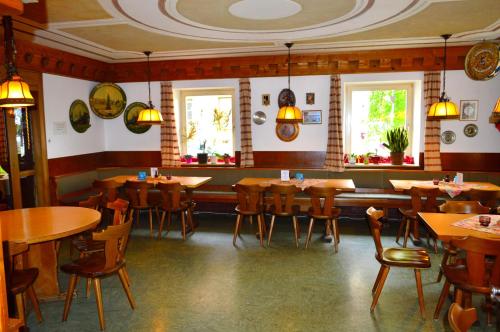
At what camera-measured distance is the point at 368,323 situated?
3191mm

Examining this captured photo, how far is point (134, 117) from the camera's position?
7.65 metres

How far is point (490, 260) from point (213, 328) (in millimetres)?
2429

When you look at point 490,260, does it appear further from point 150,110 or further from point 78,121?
point 78,121

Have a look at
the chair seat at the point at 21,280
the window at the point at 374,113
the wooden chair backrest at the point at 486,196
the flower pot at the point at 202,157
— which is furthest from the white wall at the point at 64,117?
the wooden chair backrest at the point at 486,196

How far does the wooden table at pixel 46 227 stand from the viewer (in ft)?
10.4

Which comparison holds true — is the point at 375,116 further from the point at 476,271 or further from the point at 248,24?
the point at 476,271

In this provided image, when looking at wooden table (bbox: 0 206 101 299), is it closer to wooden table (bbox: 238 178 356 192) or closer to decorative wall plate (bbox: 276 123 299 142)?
wooden table (bbox: 238 178 356 192)

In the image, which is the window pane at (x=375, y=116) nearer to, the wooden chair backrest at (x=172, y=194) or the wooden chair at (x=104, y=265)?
the wooden chair backrest at (x=172, y=194)

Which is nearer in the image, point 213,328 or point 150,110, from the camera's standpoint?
point 213,328

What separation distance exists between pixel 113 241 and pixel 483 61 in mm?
5416

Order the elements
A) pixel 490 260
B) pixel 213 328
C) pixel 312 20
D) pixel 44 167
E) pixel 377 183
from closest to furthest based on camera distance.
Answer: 1. pixel 213 328
2. pixel 490 260
3. pixel 312 20
4. pixel 44 167
5. pixel 377 183

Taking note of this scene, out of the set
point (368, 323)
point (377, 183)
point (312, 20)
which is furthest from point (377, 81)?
point (368, 323)

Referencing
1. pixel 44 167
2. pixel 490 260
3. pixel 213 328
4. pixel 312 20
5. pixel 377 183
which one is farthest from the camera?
pixel 377 183

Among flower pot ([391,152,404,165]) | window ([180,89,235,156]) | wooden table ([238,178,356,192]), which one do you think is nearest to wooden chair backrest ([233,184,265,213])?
wooden table ([238,178,356,192])
